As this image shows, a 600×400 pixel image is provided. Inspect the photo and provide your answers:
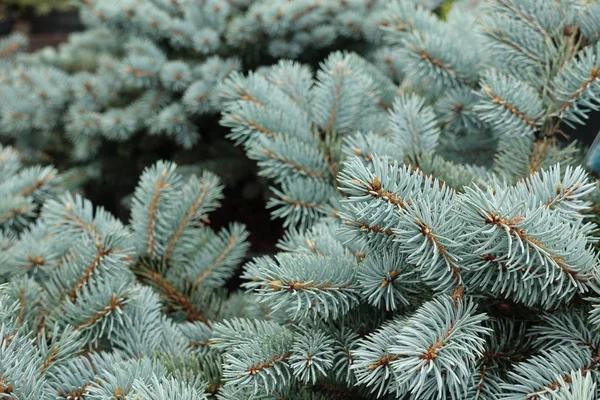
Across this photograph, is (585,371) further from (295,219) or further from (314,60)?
(314,60)

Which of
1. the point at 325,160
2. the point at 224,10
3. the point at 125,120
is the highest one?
the point at 325,160

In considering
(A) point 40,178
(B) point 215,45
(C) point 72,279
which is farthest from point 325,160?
(B) point 215,45

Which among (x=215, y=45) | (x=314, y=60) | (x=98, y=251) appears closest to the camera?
(x=98, y=251)

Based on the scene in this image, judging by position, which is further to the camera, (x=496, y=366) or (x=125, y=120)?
(x=125, y=120)

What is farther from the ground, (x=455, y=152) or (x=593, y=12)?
(x=593, y=12)

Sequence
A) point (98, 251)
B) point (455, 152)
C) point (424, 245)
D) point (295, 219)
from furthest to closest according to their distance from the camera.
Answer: point (455, 152) < point (295, 219) < point (98, 251) < point (424, 245)

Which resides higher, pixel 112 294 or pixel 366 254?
pixel 366 254
